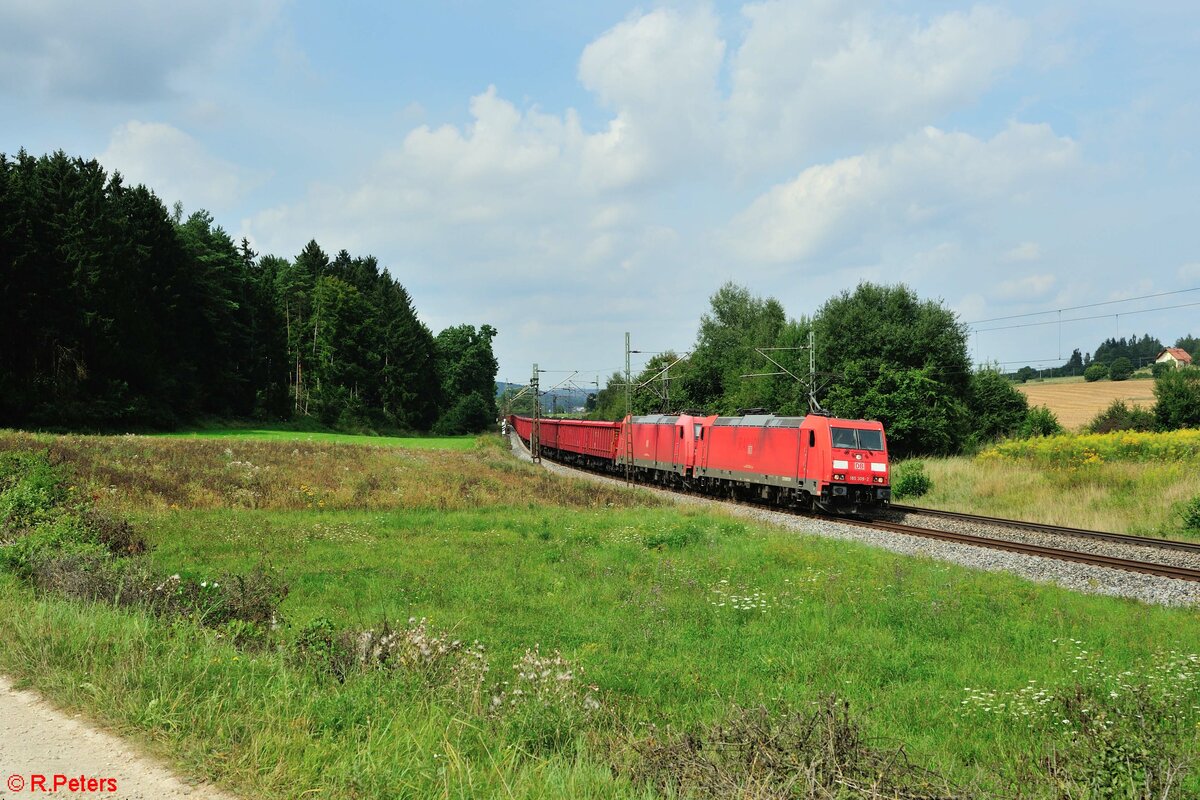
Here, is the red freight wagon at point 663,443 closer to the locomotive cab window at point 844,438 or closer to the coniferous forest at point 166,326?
the locomotive cab window at point 844,438

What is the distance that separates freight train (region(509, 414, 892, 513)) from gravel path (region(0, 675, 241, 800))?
2188 cm

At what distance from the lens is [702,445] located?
1342 inches

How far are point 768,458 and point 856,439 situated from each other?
3.80 meters

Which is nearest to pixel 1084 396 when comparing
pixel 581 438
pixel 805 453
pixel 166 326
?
pixel 581 438

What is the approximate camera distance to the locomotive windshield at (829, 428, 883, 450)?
24547 mm

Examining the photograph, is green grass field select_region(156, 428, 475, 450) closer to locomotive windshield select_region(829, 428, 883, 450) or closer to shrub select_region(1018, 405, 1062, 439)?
locomotive windshield select_region(829, 428, 883, 450)

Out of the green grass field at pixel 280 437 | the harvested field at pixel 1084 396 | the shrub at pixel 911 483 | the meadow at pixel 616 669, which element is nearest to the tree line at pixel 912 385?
the harvested field at pixel 1084 396

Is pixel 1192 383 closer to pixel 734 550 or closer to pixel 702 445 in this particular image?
pixel 702 445

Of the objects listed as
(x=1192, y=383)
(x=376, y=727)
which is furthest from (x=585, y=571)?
(x=1192, y=383)

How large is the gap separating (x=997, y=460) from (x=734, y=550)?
2148cm

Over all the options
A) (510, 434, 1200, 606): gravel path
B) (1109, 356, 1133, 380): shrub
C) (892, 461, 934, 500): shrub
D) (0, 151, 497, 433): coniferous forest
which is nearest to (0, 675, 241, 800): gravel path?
(510, 434, 1200, 606): gravel path

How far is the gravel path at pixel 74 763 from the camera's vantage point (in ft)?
13.3

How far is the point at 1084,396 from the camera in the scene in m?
68.9

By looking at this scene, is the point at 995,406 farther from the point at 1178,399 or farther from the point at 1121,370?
the point at 1121,370
